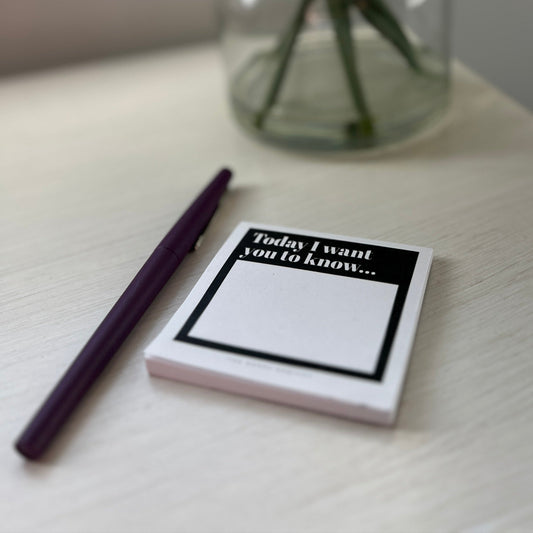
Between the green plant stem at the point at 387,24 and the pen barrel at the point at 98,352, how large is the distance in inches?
11.5

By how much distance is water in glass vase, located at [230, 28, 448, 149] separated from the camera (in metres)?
0.59

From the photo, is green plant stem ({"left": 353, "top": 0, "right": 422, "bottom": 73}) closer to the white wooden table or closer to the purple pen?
the white wooden table

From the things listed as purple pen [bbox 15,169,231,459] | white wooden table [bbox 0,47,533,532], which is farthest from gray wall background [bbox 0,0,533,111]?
purple pen [bbox 15,169,231,459]

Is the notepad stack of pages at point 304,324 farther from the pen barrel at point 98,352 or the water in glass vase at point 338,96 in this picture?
the water in glass vase at point 338,96

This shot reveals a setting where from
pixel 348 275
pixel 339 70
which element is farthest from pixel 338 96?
pixel 348 275

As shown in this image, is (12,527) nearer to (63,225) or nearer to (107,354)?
(107,354)

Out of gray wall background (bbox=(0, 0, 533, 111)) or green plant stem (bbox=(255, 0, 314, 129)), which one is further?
gray wall background (bbox=(0, 0, 533, 111))

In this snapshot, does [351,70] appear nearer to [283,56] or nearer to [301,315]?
[283,56]

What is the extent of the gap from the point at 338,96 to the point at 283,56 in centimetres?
7

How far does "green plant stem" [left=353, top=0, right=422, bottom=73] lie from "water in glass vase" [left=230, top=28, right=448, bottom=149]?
0.01m

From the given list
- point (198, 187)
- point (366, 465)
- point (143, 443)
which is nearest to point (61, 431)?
point (143, 443)

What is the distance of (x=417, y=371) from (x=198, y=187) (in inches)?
11.4

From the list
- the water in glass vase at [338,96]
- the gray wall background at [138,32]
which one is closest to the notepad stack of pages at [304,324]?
the water in glass vase at [338,96]

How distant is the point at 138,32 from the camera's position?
0.87m
